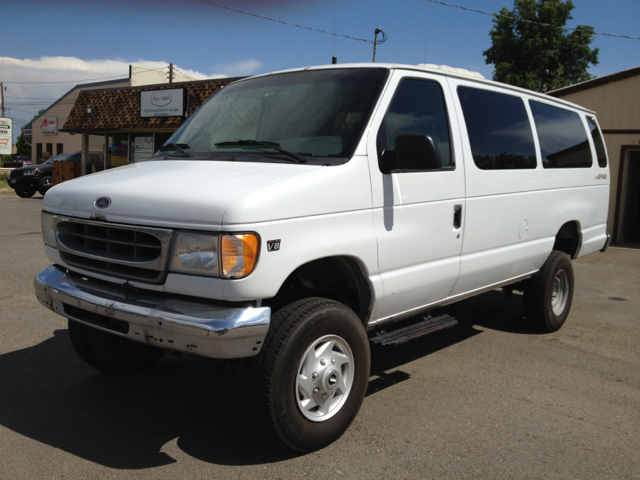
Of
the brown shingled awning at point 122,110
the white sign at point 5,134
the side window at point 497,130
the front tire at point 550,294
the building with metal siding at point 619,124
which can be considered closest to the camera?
the side window at point 497,130

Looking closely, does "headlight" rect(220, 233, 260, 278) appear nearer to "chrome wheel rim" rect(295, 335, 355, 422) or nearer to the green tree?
"chrome wheel rim" rect(295, 335, 355, 422)

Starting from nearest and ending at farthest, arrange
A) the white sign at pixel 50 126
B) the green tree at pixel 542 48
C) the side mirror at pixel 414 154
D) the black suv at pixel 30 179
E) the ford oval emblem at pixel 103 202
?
the ford oval emblem at pixel 103 202 → the side mirror at pixel 414 154 → the black suv at pixel 30 179 → the green tree at pixel 542 48 → the white sign at pixel 50 126

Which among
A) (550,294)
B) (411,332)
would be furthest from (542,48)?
(411,332)

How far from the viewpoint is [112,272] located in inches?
130

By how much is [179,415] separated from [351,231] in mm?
1660

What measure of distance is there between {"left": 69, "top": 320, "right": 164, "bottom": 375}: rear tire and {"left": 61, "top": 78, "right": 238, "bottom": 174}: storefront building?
1699cm

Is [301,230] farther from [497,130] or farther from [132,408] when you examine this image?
[497,130]

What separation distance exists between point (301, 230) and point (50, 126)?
55.2 m

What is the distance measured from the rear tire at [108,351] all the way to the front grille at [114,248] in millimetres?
796

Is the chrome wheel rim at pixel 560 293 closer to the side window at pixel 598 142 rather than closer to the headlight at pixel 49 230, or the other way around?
the side window at pixel 598 142

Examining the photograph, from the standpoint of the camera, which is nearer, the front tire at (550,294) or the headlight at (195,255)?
the headlight at (195,255)

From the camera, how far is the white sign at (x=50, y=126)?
5144cm

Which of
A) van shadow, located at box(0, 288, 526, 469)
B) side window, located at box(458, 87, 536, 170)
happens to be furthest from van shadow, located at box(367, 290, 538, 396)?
side window, located at box(458, 87, 536, 170)

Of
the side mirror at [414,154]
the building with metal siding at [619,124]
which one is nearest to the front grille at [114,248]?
the side mirror at [414,154]
